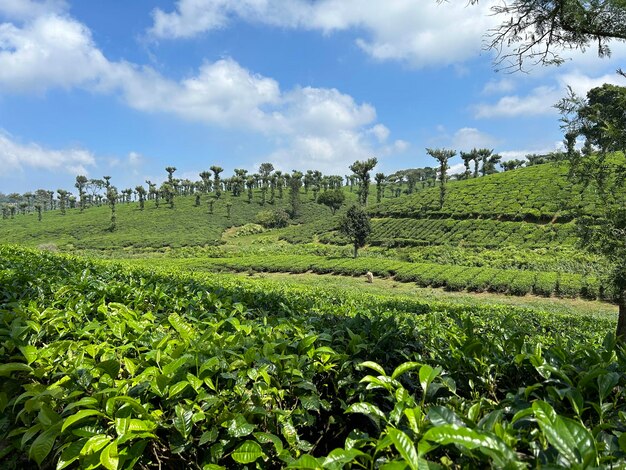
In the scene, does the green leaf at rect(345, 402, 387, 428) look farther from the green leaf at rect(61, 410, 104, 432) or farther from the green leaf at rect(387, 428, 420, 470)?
the green leaf at rect(61, 410, 104, 432)

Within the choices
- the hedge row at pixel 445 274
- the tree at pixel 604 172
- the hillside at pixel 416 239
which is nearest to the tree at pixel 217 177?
the hillside at pixel 416 239

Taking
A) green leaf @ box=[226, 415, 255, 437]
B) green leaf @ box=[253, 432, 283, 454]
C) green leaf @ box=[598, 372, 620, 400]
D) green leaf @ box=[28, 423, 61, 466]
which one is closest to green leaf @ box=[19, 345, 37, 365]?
green leaf @ box=[28, 423, 61, 466]

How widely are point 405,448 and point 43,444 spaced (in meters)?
1.40

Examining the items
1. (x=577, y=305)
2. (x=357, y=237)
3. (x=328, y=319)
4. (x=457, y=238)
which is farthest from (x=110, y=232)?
(x=328, y=319)

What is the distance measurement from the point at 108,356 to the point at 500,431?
1993 mm

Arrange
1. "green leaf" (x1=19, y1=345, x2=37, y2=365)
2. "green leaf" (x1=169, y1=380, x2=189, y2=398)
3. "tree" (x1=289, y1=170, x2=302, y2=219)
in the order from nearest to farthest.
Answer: "green leaf" (x1=169, y1=380, x2=189, y2=398)
"green leaf" (x1=19, y1=345, x2=37, y2=365)
"tree" (x1=289, y1=170, x2=302, y2=219)

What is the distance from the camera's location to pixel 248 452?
146cm

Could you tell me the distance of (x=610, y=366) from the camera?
1908 millimetres

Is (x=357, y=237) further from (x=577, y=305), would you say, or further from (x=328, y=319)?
(x=328, y=319)

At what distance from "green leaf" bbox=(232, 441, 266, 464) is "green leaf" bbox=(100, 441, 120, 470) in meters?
0.43

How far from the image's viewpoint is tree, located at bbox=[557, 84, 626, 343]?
7.80 m

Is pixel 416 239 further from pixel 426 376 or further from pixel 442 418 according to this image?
pixel 442 418

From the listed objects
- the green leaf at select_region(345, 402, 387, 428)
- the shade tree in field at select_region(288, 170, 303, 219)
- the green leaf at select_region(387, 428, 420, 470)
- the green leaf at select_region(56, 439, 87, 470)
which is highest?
the shade tree in field at select_region(288, 170, 303, 219)

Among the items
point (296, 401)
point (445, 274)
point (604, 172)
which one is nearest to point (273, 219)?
point (445, 274)
